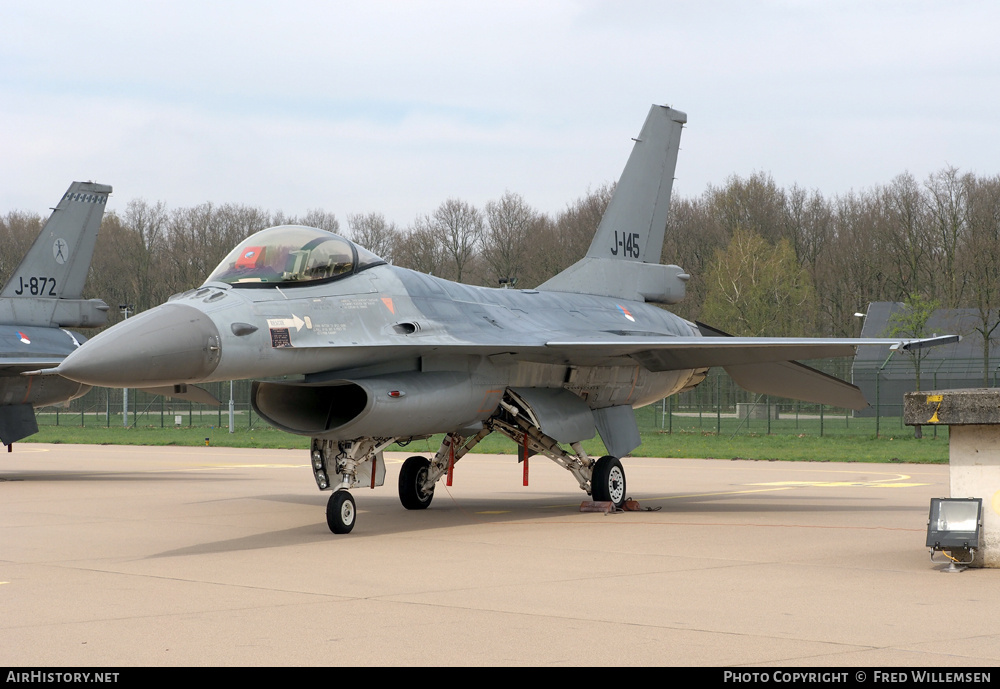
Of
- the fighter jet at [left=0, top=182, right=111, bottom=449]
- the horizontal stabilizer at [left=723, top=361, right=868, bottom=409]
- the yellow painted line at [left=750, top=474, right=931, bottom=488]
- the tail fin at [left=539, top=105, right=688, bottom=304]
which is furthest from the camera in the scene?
the fighter jet at [left=0, top=182, right=111, bottom=449]

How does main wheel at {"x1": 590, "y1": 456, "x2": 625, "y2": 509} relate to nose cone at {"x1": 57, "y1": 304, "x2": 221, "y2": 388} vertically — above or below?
below

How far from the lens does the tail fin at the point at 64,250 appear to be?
18.8 meters

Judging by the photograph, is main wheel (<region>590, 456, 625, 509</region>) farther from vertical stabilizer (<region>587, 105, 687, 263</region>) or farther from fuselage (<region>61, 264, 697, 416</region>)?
vertical stabilizer (<region>587, 105, 687, 263</region>)

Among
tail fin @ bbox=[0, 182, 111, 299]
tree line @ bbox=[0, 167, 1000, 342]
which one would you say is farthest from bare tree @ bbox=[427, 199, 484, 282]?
tail fin @ bbox=[0, 182, 111, 299]

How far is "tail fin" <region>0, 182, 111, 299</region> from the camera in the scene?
18.8 m

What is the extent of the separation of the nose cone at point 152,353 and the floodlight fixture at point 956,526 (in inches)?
225

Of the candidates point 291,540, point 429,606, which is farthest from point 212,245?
point 429,606

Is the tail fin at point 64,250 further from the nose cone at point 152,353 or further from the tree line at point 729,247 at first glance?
the tree line at point 729,247

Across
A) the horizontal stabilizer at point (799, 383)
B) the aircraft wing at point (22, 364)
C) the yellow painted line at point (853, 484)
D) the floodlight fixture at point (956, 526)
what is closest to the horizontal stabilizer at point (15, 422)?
the aircraft wing at point (22, 364)

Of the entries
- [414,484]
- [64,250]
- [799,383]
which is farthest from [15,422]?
[799,383]

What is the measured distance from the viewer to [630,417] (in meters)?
13.3

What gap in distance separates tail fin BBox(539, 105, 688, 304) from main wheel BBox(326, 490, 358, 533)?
A: 5.06 m

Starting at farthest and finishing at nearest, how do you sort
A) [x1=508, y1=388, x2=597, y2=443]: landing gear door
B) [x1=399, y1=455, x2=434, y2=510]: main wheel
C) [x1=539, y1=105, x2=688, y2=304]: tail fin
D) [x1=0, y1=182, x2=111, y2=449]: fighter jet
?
[x1=0, y1=182, x2=111, y2=449]: fighter jet < [x1=539, y1=105, x2=688, y2=304]: tail fin < [x1=399, y1=455, x2=434, y2=510]: main wheel < [x1=508, y1=388, x2=597, y2=443]: landing gear door
